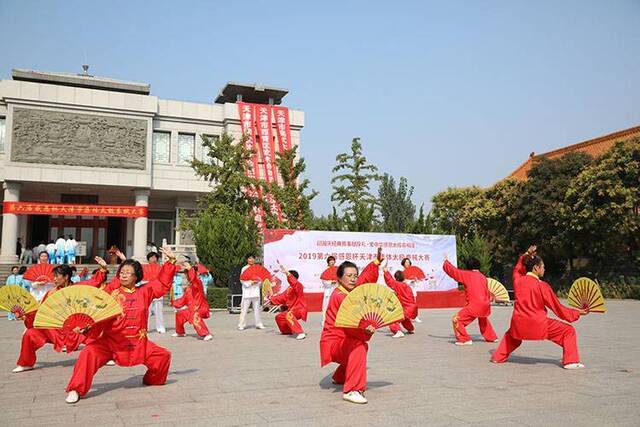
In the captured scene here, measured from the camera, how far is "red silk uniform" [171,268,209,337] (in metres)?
10.1

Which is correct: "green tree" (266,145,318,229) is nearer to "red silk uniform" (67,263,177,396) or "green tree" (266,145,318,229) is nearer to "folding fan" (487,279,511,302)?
"folding fan" (487,279,511,302)

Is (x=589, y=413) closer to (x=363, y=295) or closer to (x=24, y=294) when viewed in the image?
(x=363, y=295)

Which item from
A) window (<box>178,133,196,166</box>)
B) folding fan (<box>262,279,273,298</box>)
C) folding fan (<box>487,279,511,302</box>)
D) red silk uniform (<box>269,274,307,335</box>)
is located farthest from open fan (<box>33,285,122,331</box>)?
window (<box>178,133,196,166</box>)

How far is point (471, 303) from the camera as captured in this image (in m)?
9.20

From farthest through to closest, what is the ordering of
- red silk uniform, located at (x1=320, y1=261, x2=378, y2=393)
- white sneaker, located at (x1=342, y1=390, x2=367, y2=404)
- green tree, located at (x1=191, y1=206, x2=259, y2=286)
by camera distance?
green tree, located at (x1=191, y1=206, x2=259, y2=286) < red silk uniform, located at (x1=320, y1=261, x2=378, y2=393) < white sneaker, located at (x1=342, y1=390, x2=367, y2=404)

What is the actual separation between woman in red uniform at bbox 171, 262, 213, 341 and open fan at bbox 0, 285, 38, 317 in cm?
307

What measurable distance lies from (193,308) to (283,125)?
23078 millimetres

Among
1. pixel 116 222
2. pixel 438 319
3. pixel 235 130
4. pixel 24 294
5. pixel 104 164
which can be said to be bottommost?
pixel 438 319

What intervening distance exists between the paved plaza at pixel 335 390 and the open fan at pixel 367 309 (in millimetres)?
688

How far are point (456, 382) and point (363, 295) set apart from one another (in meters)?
1.58

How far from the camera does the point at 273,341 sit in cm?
958

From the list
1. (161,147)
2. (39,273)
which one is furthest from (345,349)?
(161,147)

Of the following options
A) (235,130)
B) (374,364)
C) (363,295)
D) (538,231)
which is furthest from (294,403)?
(235,130)

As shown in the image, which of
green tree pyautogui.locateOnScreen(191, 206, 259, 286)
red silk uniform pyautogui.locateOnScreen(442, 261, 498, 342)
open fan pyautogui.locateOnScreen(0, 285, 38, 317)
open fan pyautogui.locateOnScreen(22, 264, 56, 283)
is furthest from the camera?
green tree pyautogui.locateOnScreen(191, 206, 259, 286)
